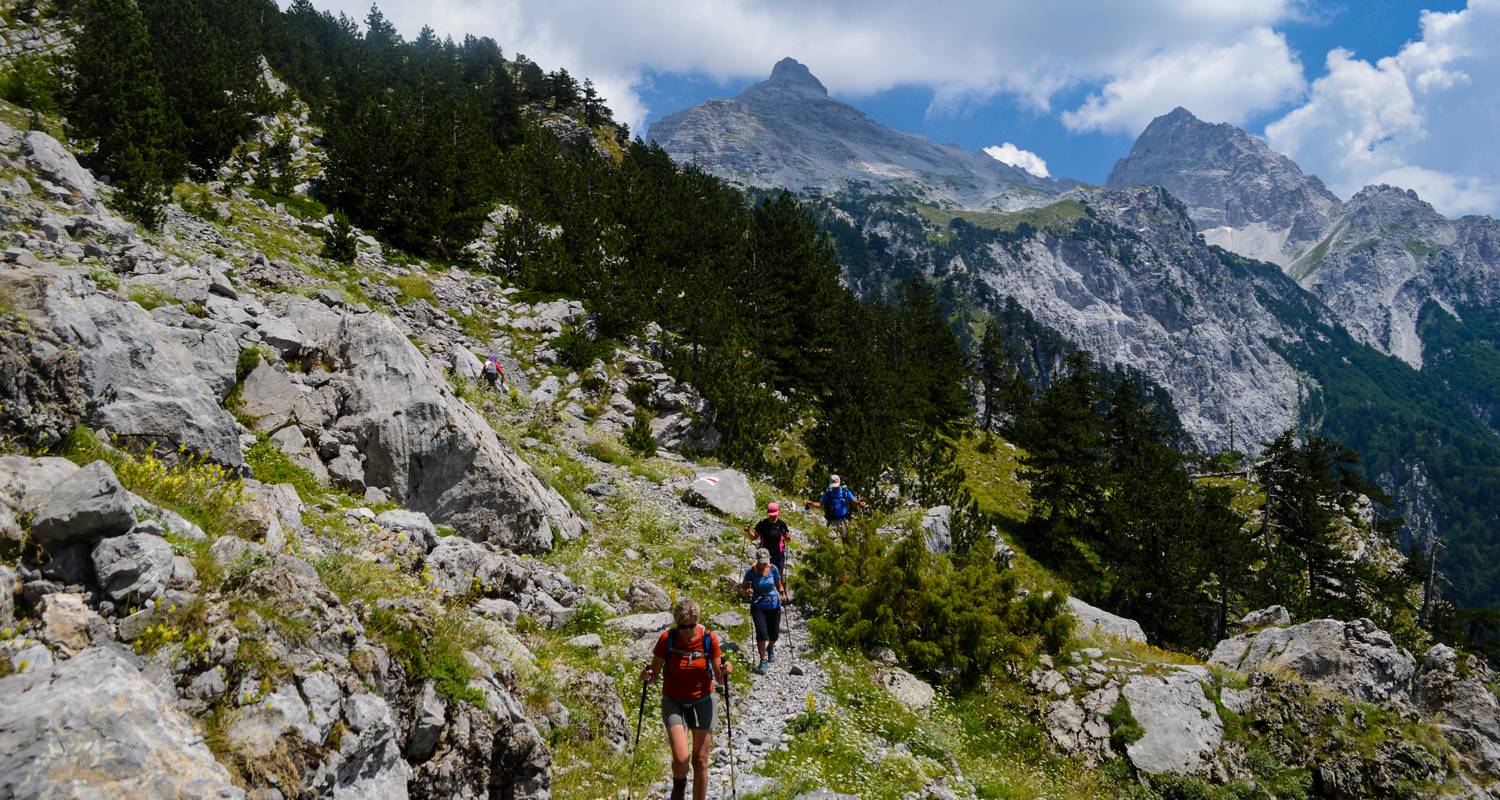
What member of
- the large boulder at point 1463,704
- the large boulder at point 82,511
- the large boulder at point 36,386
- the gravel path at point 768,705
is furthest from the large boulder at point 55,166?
the large boulder at point 1463,704

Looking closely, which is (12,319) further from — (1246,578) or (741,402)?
(1246,578)

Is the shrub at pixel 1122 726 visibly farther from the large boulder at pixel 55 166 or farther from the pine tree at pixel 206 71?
the pine tree at pixel 206 71

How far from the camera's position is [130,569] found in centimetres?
536

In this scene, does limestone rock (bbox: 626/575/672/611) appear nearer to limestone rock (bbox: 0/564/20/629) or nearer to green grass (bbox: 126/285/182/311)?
limestone rock (bbox: 0/564/20/629)

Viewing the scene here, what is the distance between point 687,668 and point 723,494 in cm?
1255

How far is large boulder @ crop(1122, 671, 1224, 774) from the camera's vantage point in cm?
1192

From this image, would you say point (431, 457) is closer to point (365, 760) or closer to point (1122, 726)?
point (365, 760)

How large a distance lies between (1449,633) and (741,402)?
160ft

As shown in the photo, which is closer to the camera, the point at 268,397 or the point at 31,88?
the point at 268,397

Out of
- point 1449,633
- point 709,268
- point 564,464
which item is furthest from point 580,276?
point 1449,633

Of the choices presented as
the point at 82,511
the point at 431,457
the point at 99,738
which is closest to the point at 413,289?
the point at 431,457

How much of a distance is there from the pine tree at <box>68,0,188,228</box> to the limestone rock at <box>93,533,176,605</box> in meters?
25.1

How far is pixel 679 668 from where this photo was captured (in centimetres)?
809

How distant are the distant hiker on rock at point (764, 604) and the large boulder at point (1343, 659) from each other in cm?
1183
